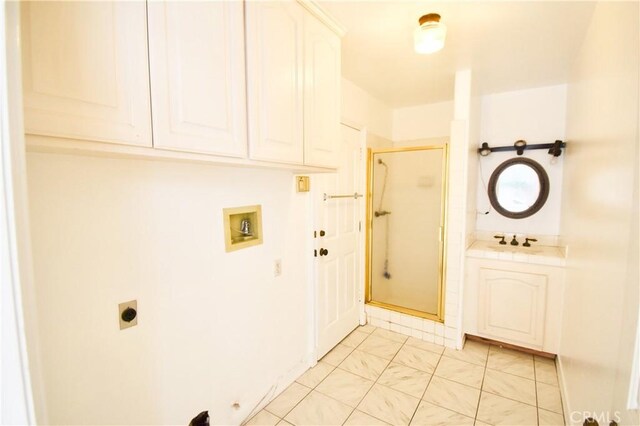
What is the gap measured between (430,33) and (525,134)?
1.85 meters

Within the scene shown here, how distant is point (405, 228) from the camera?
311 cm

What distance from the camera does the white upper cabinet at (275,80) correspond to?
123 cm

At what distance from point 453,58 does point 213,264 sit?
7.29 feet

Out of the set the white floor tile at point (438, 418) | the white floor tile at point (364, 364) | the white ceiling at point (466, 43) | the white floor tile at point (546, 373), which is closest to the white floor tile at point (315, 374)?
the white floor tile at point (364, 364)

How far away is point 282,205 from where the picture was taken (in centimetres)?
189

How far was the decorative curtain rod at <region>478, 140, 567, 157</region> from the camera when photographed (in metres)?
2.56

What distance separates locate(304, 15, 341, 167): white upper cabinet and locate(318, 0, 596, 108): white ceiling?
143 mm

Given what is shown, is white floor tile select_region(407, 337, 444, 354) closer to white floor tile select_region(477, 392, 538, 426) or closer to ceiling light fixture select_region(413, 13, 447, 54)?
white floor tile select_region(477, 392, 538, 426)

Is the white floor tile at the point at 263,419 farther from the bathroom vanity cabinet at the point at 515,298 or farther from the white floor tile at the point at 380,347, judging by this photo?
the bathroom vanity cabinet at the point at 515,298

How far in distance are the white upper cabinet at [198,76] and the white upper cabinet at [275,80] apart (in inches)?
2.0

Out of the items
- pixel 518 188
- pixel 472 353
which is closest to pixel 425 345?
pixel 472 353

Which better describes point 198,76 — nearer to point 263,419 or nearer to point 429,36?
point 429,36

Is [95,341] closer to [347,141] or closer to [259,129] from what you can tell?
[259,129]

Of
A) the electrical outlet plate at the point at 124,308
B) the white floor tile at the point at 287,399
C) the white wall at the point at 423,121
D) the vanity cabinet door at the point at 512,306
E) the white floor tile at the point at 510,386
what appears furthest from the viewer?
the white wall at the point at 423,121
